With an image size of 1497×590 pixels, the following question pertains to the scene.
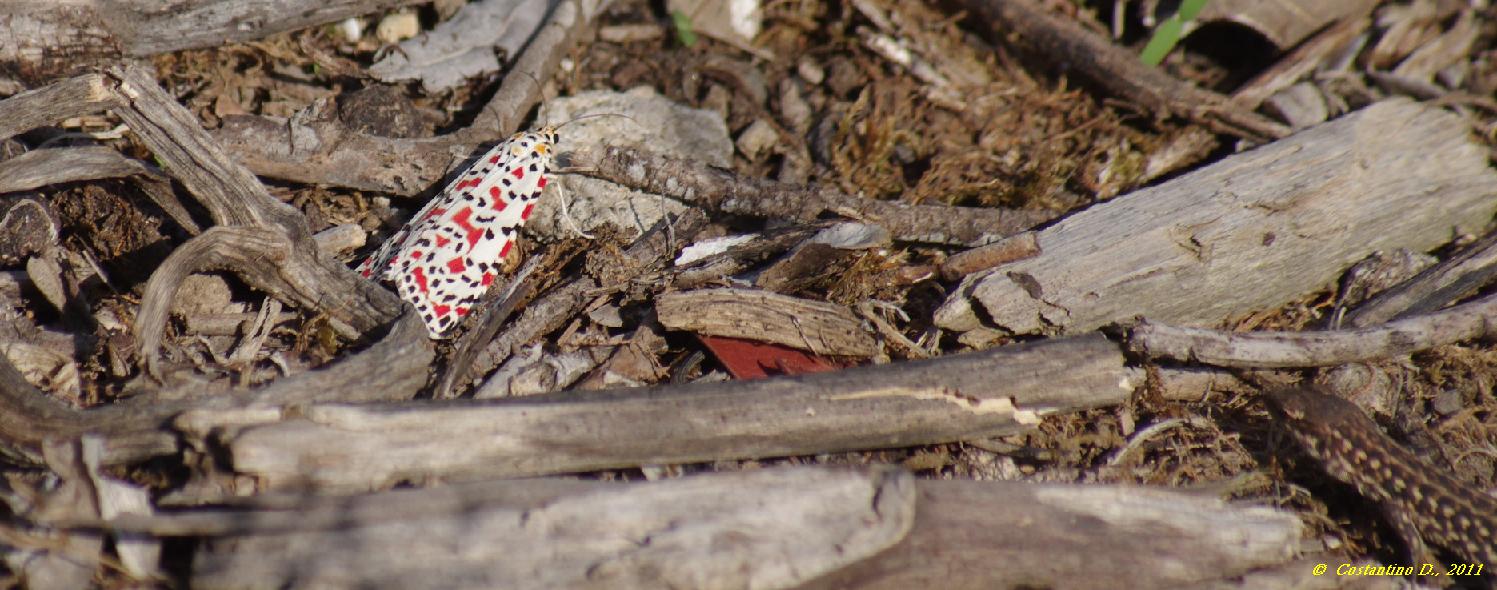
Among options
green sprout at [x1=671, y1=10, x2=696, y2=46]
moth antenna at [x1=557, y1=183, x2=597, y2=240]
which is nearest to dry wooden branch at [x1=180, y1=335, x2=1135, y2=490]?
moth antenna at [x1=557, y1=183, x2=597, y2=240]

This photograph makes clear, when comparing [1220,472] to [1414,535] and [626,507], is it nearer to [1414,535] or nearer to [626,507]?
[1414,535]

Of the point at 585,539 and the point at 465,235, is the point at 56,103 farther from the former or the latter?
the point at 585,539

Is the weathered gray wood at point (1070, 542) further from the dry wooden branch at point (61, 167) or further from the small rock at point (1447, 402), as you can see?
the dry wooden branch at point (61, 167)

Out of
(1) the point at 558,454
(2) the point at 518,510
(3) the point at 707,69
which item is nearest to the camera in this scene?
(2) the point at 518,510

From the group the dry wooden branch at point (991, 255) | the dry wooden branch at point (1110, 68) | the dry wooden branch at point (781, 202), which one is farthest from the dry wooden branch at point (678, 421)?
the dry wooden branch at point (1110, 68)

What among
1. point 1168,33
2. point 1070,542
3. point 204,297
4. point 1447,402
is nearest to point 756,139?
point 1168,33

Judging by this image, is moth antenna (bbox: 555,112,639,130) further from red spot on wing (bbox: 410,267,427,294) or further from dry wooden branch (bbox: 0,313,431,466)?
dry wooden branch (bbox: 0,313,431,466)

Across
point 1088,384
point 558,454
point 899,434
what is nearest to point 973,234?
point 1088,384
